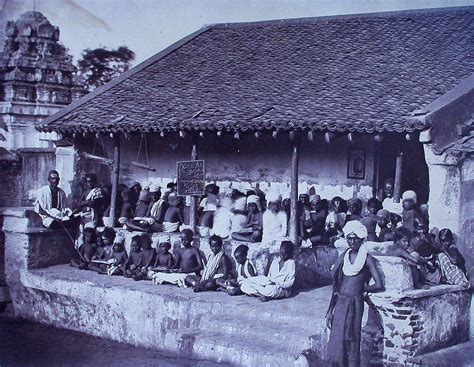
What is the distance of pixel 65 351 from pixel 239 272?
2728mm

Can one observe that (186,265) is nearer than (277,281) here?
No

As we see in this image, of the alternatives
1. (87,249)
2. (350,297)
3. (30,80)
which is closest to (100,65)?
(30,80)

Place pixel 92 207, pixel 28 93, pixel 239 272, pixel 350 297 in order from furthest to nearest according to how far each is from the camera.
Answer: pixel 28 93 < pixel 92 207 < pixel 239 272 < pixel 350 297

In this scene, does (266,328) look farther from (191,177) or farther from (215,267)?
(191,177)

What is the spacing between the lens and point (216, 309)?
29.7 feet

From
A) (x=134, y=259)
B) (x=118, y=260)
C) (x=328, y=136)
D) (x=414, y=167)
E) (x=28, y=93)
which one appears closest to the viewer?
(x=328, y=136)

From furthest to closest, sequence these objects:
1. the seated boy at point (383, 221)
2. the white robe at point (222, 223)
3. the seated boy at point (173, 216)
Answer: the seated boy at point (173, 216) → the white robe at point (222, 223) → the seated boy at point (383, 221)

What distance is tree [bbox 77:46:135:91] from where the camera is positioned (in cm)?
1934

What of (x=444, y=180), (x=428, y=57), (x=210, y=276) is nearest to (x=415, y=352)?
(x=444, y=180)

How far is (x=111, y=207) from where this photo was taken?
12609 mm

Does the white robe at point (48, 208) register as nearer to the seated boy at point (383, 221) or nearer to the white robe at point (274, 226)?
the white robe at point (274, 226)

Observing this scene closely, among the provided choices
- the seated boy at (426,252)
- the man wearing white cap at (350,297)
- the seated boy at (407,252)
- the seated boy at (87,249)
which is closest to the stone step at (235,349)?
the man wearing white cap at (350,297)

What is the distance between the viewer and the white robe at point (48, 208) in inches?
474

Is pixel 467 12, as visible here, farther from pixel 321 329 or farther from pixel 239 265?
pixel 321 329
